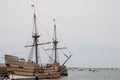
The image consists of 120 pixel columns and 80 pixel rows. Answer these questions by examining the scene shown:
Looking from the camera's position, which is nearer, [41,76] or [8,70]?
[8,70]

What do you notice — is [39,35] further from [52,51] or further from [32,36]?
[52,51]

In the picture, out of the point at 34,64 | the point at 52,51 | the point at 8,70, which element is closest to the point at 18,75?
the point at 8,70

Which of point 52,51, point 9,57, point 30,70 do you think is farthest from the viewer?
point 52,51

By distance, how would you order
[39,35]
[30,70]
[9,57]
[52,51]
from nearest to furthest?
1. [9,57]
2. [30,70]
3. [39,35]
4. [52,51]

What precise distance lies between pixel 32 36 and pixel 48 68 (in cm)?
1152

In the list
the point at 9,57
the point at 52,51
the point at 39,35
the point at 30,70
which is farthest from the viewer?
the point at 52,51

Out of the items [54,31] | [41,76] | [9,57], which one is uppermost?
[54,31]

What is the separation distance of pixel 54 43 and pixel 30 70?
32950mm

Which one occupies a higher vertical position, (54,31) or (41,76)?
(54,31)

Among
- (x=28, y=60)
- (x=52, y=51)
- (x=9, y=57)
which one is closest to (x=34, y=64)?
(x=28, y=60)

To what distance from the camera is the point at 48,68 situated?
9781cm

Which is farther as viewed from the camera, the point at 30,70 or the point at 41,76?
the point at 41,76

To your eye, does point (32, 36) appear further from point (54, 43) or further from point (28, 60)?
point (54, 43)

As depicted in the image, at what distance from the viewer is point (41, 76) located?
92875 millimetres
